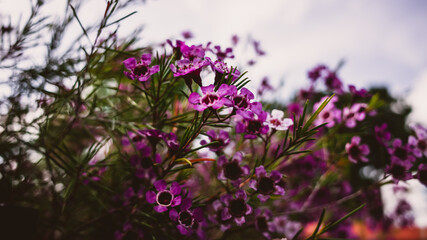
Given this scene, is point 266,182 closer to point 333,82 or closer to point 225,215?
point 225,215

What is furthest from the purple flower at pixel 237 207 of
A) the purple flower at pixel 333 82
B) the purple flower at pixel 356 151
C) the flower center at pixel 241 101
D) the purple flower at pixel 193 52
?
the purple flower at pixel 333 82

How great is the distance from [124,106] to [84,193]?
32 centimetres

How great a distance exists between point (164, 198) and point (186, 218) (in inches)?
2.5

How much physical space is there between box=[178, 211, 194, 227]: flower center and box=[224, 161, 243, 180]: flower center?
0.14 metres

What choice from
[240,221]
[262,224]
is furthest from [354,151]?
[240,221]

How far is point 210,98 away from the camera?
1.53ft

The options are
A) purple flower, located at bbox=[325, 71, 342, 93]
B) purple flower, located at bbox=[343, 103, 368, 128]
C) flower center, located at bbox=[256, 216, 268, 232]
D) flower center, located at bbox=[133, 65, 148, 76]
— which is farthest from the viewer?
purple flower, located at bbox=[325, 71, 342, 93]

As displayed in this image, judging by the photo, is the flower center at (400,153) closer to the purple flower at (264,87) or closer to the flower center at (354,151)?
the flower center at (354,151)

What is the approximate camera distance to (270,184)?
57 cm

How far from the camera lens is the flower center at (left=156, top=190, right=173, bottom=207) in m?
0.52

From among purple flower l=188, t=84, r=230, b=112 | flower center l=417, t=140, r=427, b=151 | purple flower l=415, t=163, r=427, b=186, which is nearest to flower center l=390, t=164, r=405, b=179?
purple flower l=415, t=163, r=427, b=186

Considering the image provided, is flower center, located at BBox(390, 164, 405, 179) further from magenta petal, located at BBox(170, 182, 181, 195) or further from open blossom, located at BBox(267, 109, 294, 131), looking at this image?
magenta petal, located at BBox(170, 182, 181, 195)

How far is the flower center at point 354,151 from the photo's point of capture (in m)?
0.87

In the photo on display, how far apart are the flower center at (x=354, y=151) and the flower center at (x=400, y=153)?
11 centimetres
